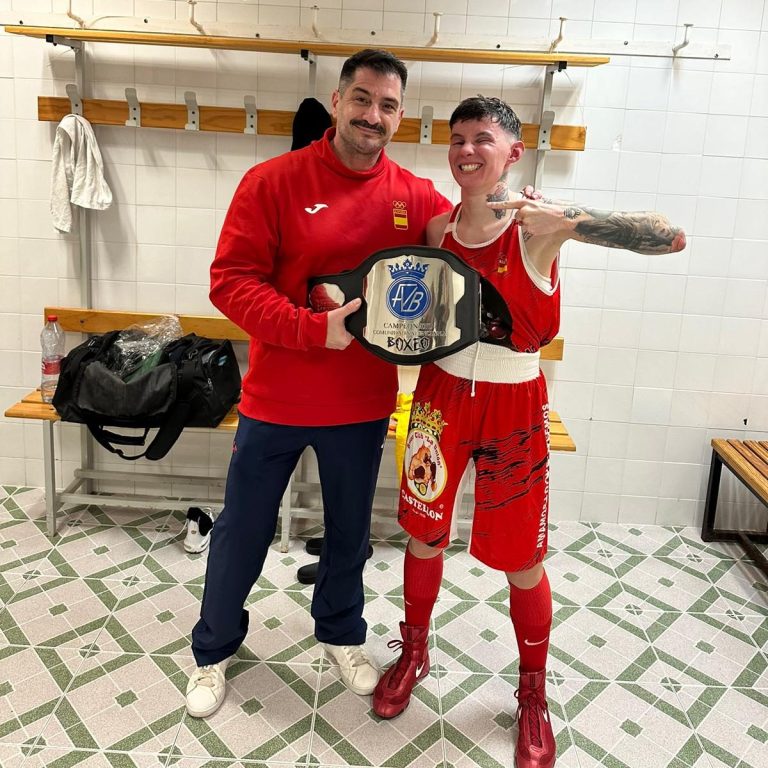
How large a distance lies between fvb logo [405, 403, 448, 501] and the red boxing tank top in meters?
0.25

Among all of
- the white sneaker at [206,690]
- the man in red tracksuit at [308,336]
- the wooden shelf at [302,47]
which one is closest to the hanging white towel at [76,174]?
the wooden shelf at [302,47]

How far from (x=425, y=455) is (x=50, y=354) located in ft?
5.94

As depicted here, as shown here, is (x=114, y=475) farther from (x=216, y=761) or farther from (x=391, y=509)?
(x=216, y=761)

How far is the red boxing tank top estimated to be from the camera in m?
1.69

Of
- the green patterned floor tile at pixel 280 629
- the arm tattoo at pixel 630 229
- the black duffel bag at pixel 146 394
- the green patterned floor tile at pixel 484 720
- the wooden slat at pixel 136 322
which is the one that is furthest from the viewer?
the wooden slat at pixel 136 322

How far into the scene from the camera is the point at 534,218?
5.17 ft

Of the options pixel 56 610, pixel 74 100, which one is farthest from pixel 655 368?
pixel 74 100

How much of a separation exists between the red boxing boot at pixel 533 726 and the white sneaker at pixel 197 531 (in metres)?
1.36

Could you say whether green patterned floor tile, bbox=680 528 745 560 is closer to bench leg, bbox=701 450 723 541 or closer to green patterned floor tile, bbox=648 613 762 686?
bench leg, bbox=701 450 723 541

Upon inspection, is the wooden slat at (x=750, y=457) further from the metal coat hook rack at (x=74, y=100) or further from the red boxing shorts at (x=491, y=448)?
the metal coat hook rack at (x=74, y=100)

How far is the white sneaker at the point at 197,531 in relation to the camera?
9.12ft

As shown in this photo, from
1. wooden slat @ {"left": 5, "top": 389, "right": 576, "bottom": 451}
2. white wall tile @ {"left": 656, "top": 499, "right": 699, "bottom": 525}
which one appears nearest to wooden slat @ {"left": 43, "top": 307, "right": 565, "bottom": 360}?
wooden slat @ {"left": 5, "top": 389, "right": 576, "bottom": 451}

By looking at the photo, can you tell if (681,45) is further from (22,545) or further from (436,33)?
(22,545)

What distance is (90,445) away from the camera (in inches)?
126
